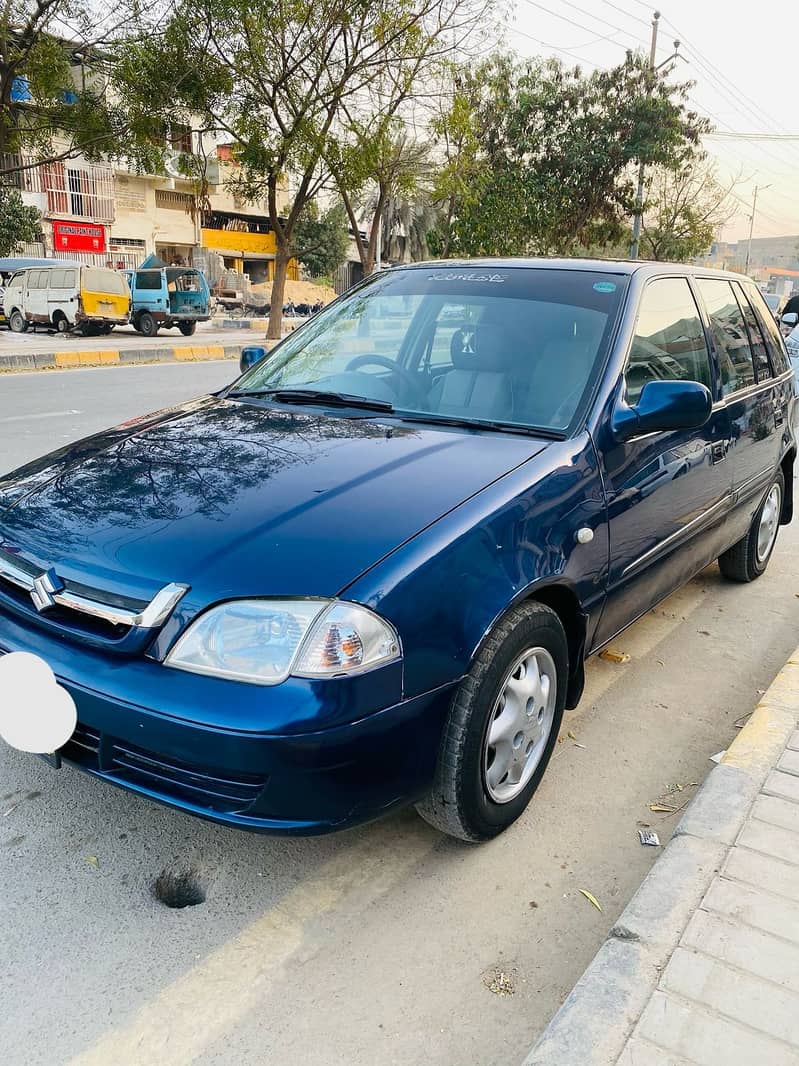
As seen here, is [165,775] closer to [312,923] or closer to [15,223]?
[312,923]

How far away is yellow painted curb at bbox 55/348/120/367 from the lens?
16.1 meters

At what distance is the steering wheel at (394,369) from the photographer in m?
3.09

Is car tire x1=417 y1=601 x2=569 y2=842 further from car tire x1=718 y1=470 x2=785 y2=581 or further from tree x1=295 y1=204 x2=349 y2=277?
tree x1=295 y1=204 x2=349 y2=277

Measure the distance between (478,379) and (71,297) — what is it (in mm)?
22116

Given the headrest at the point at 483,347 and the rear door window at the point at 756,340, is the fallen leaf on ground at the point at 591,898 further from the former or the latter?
the rear door window at the point at 756,340

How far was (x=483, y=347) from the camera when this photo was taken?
311 centimetres

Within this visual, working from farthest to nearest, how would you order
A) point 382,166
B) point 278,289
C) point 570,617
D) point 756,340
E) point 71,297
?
point 382,166 → point 71,297 → point 278,289 → point 756,340 → point 570,617

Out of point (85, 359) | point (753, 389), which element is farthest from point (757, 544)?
point (85, 359)

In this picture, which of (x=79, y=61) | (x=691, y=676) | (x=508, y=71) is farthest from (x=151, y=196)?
(x=691, y=676)

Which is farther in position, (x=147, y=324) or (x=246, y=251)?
(x=246, y=251)

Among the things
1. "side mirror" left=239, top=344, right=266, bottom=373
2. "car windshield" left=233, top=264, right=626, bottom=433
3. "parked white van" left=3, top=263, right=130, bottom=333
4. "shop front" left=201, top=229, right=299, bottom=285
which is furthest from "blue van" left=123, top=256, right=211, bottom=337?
"shop front" left=201, top=229, right=299, bottom=285

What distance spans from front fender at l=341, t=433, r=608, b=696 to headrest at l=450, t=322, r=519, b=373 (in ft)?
1.66

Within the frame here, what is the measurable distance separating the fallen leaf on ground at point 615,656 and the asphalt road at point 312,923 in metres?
0.67

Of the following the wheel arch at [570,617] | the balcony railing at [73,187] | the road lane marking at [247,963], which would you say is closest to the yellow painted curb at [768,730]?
the wheel arch at [570,617]
